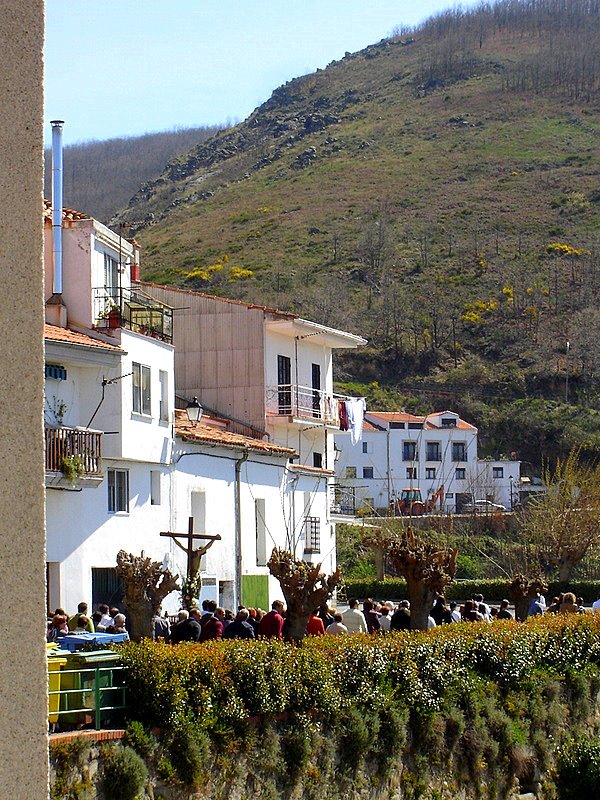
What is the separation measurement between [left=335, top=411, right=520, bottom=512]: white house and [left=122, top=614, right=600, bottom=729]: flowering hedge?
177 feet

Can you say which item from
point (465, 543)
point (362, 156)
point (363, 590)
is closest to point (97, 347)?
point (363, 590)

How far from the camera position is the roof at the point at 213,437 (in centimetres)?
3056

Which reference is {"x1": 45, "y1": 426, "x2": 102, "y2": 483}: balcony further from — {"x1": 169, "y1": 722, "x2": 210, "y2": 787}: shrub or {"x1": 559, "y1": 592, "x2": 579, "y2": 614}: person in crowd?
{"x1": 169, "y1": 722, "x2": 210, "y2": 787}: shrub

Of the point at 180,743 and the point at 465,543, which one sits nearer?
the point at 180,743

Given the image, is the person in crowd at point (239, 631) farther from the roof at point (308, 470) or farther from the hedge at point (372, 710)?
the roof at point (308, 470)

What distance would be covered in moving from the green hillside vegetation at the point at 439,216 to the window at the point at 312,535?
151ft

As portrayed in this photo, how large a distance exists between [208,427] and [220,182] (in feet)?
423

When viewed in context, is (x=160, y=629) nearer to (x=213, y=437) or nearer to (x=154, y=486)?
(x=154, y=486)

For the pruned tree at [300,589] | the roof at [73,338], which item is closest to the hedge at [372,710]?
the pruned tree at [300,589]

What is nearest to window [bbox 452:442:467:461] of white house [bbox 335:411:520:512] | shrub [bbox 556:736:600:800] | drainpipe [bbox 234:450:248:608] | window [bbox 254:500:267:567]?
white house [bbox 335:411:520:512]

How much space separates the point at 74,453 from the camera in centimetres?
2491

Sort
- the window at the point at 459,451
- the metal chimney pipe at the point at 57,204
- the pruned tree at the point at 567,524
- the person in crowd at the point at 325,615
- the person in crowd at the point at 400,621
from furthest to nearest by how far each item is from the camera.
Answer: the window at the point at 459,451, the pruned tree at the point at 567,524, the metal chimney pipe at the point at 57,204, the person in crowd at the point at 325,615, the person in crowd at the point at 400,621

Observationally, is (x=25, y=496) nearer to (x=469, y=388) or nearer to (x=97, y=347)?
(x=97, y=347)

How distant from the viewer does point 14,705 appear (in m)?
4.30
